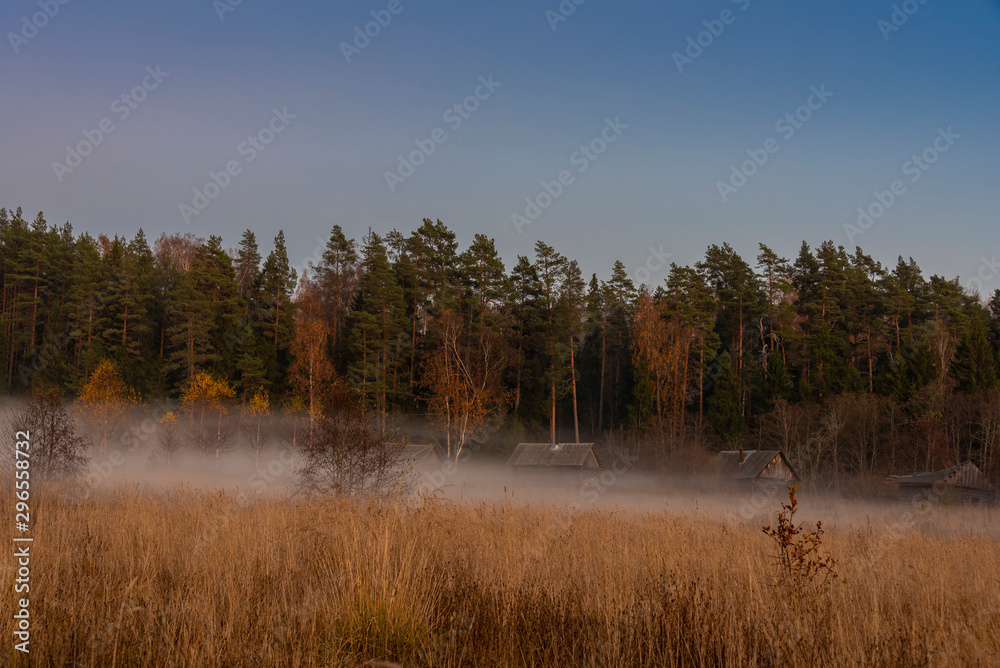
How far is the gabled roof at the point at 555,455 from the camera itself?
A: 49.4 meters

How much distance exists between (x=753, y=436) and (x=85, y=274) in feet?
177

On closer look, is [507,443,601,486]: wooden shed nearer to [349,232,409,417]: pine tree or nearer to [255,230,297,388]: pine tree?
[349,232,409,417]: pine tree

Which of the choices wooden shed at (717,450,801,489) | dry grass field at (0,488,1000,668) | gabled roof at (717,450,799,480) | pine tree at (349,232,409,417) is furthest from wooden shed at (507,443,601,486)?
dry grass field at (0,488,1000,668)

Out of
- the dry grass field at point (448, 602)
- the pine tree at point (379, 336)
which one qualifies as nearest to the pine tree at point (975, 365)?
the pine tree at point (379, 336)

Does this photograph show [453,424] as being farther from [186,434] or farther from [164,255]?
[164,255]

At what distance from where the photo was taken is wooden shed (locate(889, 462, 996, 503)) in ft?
132

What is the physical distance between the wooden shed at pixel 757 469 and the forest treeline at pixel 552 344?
11.9ft

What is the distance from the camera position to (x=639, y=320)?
193 ft

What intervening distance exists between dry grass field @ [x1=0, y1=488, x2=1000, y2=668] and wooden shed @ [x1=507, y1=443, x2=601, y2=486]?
135 feet

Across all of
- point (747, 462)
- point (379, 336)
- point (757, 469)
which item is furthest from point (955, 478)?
point (379, 336)

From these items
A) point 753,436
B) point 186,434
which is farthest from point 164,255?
point 753,436

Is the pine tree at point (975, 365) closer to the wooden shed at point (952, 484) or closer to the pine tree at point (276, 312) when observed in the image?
the wooden shed at point (952, 484)

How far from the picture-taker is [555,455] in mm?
50125

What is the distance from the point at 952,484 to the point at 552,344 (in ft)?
94.5
